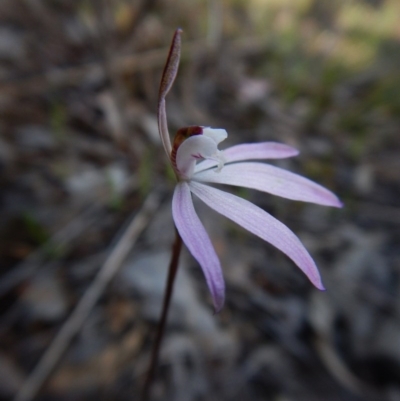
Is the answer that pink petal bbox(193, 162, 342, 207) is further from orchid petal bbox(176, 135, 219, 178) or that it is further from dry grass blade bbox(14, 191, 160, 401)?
dry grass blade bbox(14, 191, 160, 401)

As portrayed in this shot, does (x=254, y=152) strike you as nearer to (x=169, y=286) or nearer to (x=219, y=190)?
(x=219, y=190)

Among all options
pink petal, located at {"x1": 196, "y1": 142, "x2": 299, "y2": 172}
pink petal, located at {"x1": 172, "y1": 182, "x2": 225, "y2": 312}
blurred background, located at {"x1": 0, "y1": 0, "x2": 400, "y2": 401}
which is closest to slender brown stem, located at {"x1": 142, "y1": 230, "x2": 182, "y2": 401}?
pink petal, located at {"x1": 172, "y1": 182, "x2": 225, "y2": 312}

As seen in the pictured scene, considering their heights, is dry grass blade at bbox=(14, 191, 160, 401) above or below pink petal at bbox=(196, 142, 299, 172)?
below

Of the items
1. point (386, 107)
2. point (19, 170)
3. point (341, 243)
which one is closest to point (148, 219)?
point (19, 170)

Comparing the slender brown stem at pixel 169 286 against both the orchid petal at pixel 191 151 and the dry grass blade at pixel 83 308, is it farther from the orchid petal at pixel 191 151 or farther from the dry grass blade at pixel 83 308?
the dry grass blade at pixel 83 308

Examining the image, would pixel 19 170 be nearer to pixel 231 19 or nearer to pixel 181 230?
pixel 181 230

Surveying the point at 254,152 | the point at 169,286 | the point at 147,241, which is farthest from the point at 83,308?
the point at 254,152

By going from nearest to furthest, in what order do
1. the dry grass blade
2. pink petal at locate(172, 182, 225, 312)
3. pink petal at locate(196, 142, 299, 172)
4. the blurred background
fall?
pink petal at locate(172, 182, 225, 312)
pink petal at locate(196, 142, 299, 172)
the dry grass blade
the blurred background
